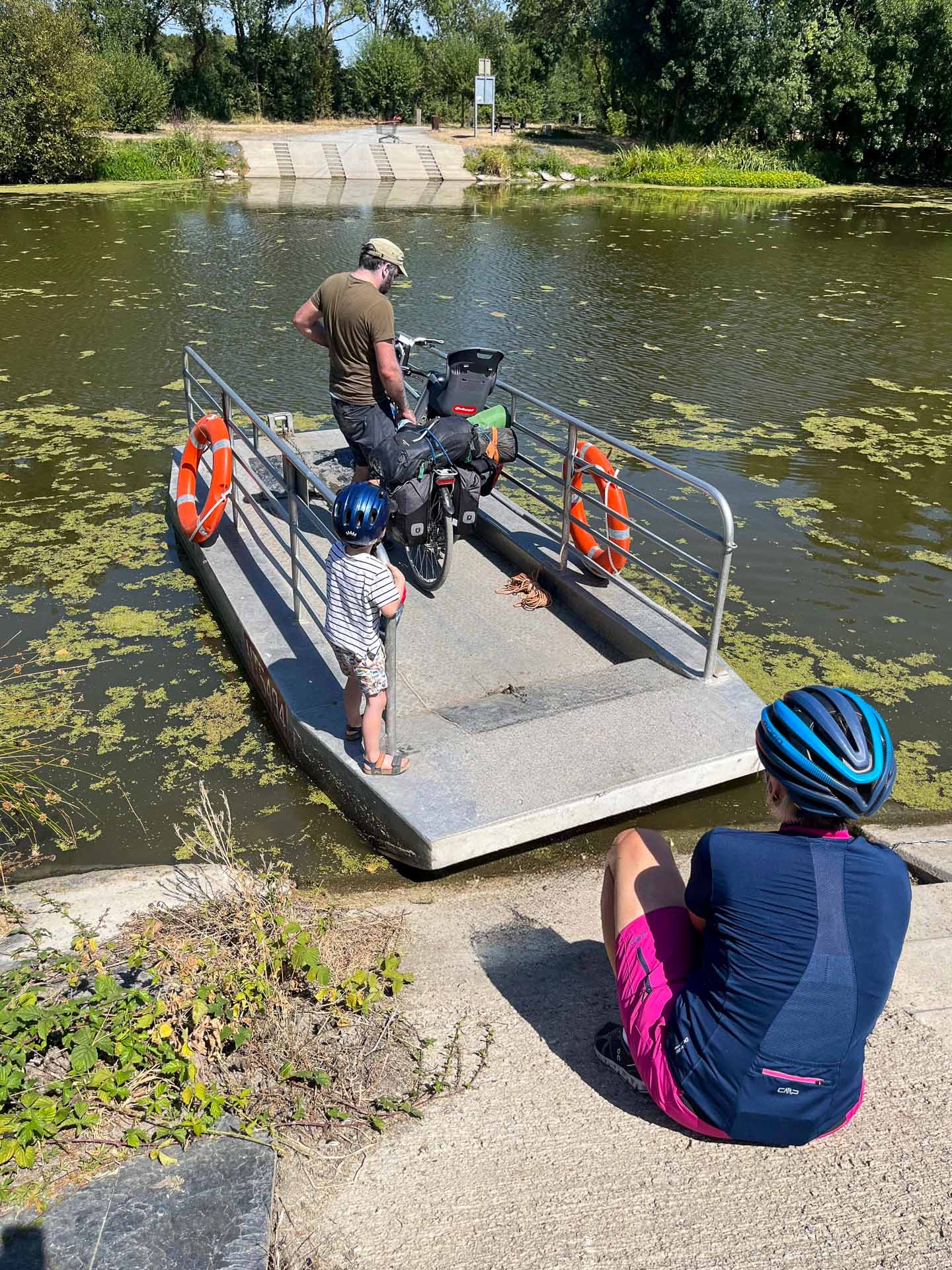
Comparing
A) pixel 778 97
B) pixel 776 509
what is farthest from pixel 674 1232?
pixel 778 97

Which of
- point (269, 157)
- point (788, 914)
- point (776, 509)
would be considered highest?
point (269, 157)

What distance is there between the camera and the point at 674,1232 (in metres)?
2.28

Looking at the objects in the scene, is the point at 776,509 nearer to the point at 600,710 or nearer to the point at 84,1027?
the point at 600,710

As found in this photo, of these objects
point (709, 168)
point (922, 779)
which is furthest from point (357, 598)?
point (709, 168)

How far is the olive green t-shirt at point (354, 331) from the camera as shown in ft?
17.9

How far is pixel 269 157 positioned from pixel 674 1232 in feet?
121

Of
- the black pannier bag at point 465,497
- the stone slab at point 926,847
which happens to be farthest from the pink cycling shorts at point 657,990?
the black pannier bag at point 465,497

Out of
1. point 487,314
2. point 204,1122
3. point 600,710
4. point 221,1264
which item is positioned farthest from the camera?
point 487,314

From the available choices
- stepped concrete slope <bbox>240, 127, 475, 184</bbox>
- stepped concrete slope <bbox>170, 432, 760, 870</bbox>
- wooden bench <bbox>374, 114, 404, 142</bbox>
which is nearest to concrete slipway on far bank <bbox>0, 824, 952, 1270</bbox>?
stepped concrete slope <bbox>170, 432, 760, 870</bbox>

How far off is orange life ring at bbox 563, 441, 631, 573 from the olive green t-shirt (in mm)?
1273

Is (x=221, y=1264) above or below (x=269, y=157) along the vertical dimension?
below

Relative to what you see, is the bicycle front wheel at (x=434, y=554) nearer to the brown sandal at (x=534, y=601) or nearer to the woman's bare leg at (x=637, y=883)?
the brown sandal at (x=534, y=601)

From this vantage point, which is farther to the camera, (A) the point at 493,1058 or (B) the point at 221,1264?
(A) the point at 493,1058

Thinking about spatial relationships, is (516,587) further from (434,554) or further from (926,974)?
(926,974)
